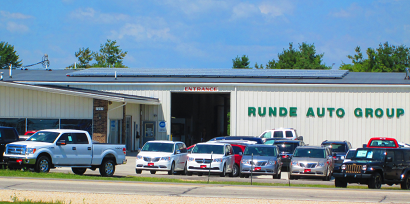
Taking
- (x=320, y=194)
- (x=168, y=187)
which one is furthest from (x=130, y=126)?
(x=320, y=194)

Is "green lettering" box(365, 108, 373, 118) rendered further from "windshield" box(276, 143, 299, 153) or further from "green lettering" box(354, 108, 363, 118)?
"windshield" box(276, 143, 299, 153)

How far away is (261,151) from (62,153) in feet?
29.7

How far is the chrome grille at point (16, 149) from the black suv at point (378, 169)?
11.8 meters

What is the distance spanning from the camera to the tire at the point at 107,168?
20.5 meters

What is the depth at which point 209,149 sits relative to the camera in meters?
23.1

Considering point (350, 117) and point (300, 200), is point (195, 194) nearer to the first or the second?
point (300, 200)

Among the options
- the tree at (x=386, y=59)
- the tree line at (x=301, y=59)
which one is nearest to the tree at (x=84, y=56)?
the tree line at (x=301, y=59)

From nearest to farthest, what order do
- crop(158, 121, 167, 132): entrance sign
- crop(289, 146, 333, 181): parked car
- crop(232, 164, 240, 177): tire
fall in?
crop(289, 146, 333, 181): parked car < crop(232, 164, 240, 177): tire < crop(158, 121, 167, 132): entrance sign

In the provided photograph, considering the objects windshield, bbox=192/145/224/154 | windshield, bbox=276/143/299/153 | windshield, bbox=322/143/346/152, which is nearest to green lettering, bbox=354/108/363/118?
windshield, bbox=322/143/346/152

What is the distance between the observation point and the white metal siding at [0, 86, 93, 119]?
32.5 metres

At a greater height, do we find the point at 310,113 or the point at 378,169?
the point at 310,113

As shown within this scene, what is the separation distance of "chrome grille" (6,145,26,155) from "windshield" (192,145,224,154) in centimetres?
785

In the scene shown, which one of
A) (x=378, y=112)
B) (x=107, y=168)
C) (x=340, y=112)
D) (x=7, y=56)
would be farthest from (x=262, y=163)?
(x=7, y=56)

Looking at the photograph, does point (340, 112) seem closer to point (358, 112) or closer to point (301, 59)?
point (358, 112)
